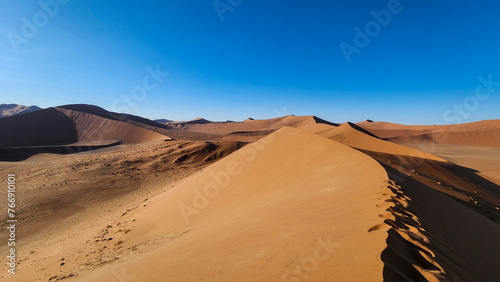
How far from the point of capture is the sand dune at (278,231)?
213cm

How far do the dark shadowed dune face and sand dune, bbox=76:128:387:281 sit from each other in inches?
1584

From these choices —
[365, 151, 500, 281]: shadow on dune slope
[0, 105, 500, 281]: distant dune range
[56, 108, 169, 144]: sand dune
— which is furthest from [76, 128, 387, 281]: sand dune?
[56, 108, 169, 144]: sand dune

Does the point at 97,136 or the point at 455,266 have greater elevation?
the point at 97,136

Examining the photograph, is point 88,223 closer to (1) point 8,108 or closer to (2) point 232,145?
(2) point 232,145

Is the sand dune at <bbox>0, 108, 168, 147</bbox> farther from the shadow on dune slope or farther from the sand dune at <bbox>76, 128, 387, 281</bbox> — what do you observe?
the shadow on dune slope

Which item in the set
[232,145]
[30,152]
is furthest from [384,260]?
[30,152]

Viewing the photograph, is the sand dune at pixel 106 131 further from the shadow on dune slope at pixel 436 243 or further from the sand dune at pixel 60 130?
the shadow on dune slope at pixel 436 243

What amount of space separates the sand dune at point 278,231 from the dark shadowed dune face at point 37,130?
132 feet

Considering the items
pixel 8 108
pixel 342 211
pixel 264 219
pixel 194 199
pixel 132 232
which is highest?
pixel 8 108

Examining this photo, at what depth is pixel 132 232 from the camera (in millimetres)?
6273

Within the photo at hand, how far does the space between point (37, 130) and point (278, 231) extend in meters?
49.7

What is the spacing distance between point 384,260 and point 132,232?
22.0ft

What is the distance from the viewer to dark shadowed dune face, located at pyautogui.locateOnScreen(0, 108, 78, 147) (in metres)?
33.7

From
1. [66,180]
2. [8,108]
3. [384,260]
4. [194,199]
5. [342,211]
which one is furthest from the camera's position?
[8,108]
